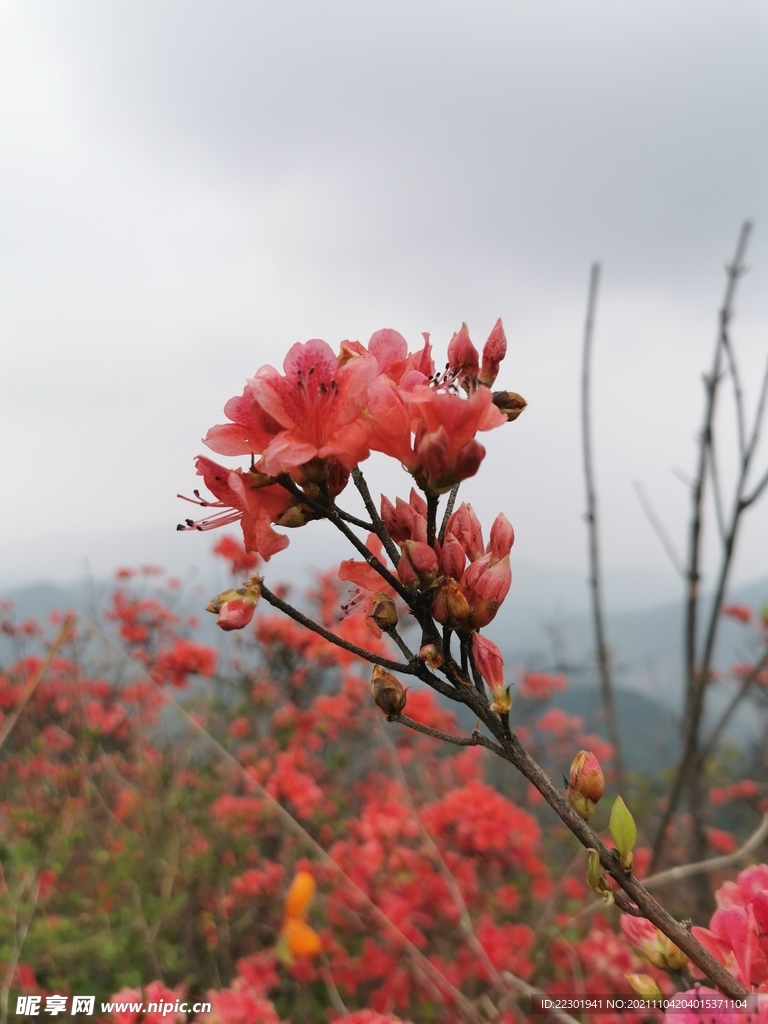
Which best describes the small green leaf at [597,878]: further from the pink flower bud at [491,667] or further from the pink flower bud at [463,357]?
the pink flower bud at [463,357]

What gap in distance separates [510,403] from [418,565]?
0.22 meters

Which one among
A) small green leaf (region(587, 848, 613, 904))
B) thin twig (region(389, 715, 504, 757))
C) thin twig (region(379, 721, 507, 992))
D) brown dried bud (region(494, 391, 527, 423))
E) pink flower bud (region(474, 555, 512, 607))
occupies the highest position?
brown dried bud (region(494, 391, 527, 423))

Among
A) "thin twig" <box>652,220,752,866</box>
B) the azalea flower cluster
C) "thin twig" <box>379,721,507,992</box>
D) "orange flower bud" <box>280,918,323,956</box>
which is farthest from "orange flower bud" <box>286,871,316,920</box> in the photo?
the azalea flower cluster

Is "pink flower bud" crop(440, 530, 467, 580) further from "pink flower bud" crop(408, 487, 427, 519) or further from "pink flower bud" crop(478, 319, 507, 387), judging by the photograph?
"pink flower bud" crop(478, 319, 507, 387)

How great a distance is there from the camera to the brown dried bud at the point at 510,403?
63 cm

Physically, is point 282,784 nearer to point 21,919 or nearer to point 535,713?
point 21,919

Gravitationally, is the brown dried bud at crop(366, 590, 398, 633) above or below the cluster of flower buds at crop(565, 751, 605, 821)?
above

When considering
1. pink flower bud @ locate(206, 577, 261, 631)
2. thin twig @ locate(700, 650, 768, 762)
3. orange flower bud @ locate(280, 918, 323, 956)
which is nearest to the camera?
pink flower bud @ locate(206, 577, 261, 631)

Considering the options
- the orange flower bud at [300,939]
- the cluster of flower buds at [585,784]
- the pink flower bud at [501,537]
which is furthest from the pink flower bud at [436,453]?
the orange flower bud at [300,939]

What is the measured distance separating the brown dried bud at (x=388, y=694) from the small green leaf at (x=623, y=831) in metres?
0.20

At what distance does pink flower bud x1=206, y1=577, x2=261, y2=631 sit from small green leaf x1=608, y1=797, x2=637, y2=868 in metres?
0.36

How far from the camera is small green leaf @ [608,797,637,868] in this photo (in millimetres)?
533

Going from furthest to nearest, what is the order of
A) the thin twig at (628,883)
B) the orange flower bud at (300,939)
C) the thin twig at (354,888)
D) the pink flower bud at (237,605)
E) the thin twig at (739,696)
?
the orange flower bud at (300,939) < the thin twig at (739,696) < the thin twig at (354,888) < the pink flower bud at (237,605) < the thin twig at (628,883)

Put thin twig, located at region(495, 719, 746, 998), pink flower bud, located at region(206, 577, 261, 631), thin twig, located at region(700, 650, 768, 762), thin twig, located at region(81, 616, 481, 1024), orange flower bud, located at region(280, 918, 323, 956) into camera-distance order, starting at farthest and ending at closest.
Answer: orange flower bud, located at region(280, 918, 323, 956) < thin twig, located at region(700, 650, 768, 762) < thin twig, located at region(81, 616, 481, 1024) < pink flower bud, located at region(206, 577, 261, 631) < thin twig, located at region(495, 719, 746, 998)
